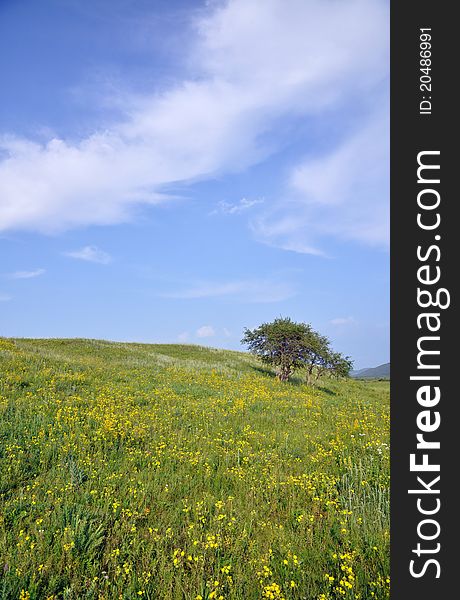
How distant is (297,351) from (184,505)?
75.8ft

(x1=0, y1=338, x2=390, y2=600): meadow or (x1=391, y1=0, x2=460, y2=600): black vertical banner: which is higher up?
(x1=391, y1=0, x2=460, y2=600): black vertical banner

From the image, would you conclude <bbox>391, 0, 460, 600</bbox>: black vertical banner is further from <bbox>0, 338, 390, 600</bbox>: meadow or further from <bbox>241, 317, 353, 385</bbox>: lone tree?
<bbox>241, 317, 353, 385</bbox>: lone tree

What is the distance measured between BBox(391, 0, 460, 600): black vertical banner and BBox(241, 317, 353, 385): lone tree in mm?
24644

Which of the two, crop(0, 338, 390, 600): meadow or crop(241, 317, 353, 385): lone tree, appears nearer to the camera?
crop(0, 338, 390, 600): meadow

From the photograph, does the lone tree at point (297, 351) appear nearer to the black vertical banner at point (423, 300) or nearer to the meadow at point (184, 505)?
the meadow at point (184, 505)

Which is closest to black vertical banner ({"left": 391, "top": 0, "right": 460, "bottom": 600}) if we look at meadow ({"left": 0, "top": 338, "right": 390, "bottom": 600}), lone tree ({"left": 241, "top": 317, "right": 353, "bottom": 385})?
meadow ({"left": 0, "top": 338, "right": 390, "bottom": 600})

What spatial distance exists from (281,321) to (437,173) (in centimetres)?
2655

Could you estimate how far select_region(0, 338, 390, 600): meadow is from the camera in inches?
153

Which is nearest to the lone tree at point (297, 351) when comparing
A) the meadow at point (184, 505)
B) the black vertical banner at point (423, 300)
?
the meadow at point (184, 505)

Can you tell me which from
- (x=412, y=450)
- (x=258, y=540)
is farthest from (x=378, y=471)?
(x=412, y=450)

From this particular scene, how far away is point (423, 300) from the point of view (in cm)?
317

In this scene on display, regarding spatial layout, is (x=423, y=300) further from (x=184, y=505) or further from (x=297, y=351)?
(x=297, y=351)

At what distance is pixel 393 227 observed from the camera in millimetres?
3250

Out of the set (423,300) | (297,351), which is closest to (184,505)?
(423,300)
